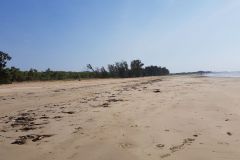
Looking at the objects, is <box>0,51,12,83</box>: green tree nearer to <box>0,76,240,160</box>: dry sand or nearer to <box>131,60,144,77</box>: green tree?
<box>0,76,240,160</box>: dry sand

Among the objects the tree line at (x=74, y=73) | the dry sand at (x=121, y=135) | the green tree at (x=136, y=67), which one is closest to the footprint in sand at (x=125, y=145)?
the dry sand at (x=121, y=135)

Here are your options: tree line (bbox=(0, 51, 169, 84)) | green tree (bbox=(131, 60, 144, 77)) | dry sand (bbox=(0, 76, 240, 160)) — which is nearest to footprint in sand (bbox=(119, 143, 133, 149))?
dry sand (bbox=(0, 76, 240, 160))

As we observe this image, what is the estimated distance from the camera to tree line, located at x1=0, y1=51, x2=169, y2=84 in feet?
122

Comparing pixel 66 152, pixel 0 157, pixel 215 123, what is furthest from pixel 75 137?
pixel 215 123

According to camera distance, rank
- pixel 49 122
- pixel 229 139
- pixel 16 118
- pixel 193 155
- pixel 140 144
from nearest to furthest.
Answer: pixel 193 155 → pixel 140 144 → pixel 229 139 → pixel 49 122 → pixel 16 118

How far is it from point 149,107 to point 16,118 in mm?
4054


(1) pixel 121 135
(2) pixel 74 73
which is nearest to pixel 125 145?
(1) pixel 121 135

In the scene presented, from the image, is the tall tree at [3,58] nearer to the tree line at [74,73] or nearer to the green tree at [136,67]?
the tree line at [74,73]

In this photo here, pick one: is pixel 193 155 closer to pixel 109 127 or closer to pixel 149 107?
pixel 109 127

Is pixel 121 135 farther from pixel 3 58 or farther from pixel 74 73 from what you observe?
pixel 74 73

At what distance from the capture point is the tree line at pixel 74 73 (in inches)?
1467

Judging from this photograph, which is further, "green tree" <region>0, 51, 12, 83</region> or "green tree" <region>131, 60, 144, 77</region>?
"green tree" <region>131, 60, 144, 77</region>

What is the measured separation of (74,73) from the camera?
67125mm

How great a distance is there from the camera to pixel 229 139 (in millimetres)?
6422
